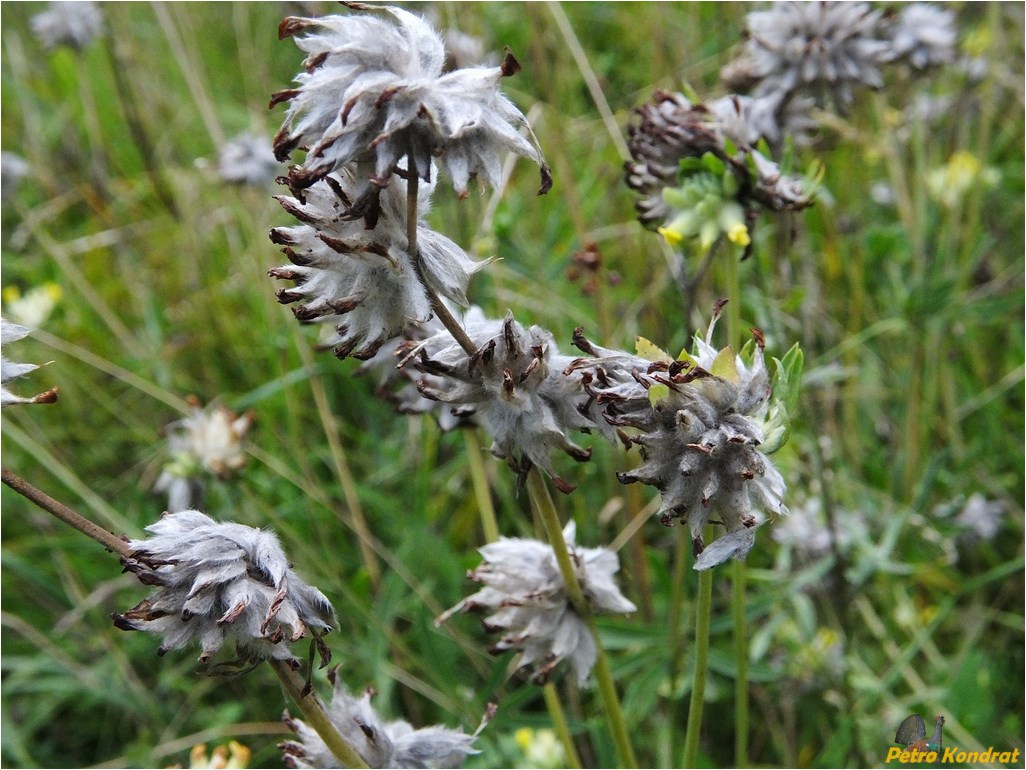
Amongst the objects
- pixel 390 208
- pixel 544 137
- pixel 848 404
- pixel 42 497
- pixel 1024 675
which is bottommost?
pixel 1024 675

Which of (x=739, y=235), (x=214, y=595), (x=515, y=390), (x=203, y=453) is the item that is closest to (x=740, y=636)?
(x=739, y=235)

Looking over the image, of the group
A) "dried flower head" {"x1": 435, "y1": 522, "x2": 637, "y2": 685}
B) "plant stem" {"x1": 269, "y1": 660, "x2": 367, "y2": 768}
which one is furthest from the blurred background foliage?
"plant stem" {"x1": 269, "y1": 660, "x2": 367, "y2": 768}

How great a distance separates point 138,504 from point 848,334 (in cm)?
225

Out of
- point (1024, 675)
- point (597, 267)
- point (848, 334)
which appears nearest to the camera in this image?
point (597, 267)

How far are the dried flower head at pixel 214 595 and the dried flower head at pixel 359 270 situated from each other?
0.25 metres

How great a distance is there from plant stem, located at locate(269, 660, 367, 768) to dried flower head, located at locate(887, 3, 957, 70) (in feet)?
7.59

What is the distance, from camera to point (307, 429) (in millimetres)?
3281

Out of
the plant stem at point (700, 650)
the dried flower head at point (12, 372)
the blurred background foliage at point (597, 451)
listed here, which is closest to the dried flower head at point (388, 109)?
the dried flower head at point (12, 372)

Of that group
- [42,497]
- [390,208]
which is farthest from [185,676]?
[390,208]

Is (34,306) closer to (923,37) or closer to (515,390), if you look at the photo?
(515,390)

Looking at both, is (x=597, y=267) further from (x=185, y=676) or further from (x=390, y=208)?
(x=185, y=676)

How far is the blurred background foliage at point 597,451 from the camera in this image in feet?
7.48

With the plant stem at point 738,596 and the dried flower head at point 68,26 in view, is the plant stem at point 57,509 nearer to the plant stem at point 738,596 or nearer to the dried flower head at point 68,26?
the plant stem at point 738,596

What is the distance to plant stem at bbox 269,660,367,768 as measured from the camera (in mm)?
1047
